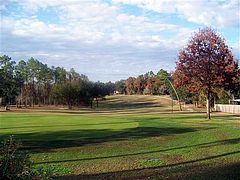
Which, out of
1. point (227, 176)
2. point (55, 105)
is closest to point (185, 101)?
point (55, 105)

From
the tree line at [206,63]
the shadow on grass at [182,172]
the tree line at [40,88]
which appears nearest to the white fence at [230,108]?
the tree line at [206,63]

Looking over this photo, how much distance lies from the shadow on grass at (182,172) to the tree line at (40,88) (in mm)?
96916

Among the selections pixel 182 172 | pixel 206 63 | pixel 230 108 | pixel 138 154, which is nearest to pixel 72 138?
pixel 138 154

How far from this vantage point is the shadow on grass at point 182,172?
44.4ft

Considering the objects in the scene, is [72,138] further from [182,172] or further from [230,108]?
[230,108]

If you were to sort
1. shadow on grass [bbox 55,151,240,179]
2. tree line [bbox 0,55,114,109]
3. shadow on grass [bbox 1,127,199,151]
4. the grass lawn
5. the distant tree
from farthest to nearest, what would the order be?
tree line [bbox 0,55,114,109]
the distant tree
shadow on grass [bbox 1,127,199,151]
the grass lawn
shadow on grass [bbox 55,151,240,179]

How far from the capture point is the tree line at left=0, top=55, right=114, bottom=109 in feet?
393

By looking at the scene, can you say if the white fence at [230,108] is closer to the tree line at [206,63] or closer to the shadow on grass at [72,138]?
the tree line at [206,63]

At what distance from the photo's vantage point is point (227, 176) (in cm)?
1302

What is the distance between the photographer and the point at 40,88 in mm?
132375

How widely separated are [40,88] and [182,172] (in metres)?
121

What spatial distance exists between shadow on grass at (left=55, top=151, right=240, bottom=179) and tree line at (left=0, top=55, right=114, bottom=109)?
96916 mm

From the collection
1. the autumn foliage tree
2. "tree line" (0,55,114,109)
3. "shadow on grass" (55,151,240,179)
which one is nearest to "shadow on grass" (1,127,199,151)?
"shadow on grass" (55,151,240,179)

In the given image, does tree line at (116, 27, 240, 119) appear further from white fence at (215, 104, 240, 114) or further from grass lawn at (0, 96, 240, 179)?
white fence at (215, 104, 240, 114)
